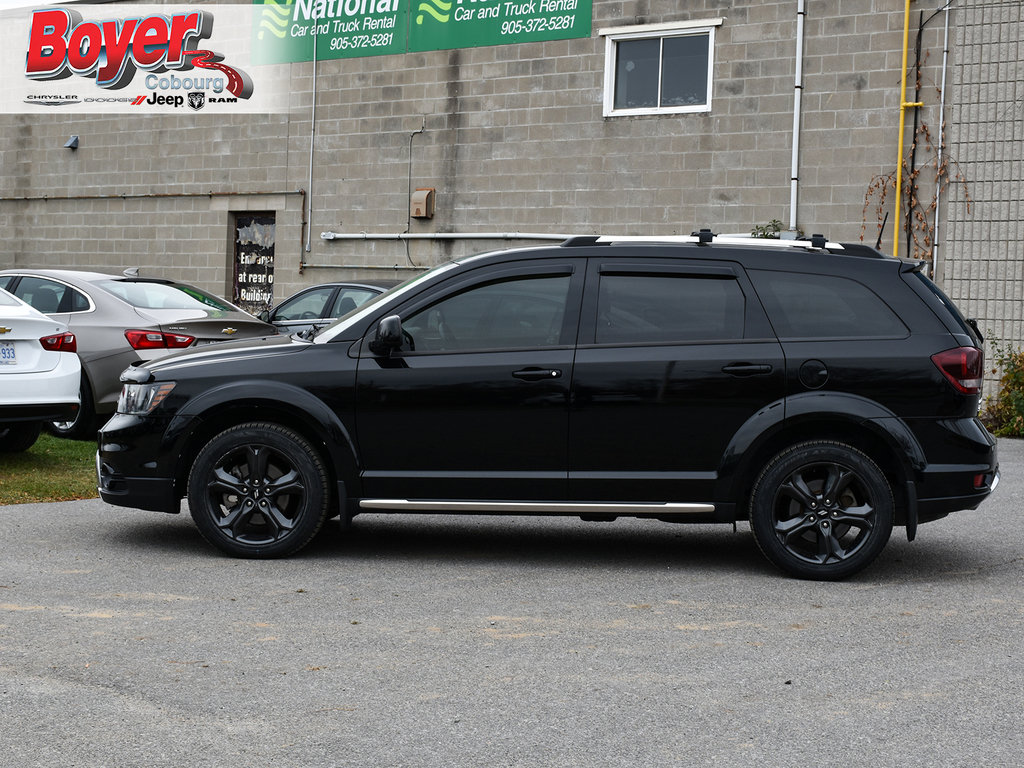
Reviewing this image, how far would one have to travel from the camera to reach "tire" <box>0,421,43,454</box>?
11.1 m

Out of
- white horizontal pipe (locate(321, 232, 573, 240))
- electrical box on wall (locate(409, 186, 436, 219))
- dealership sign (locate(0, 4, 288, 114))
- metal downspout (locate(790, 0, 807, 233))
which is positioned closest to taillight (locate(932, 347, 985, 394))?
metal downspout (locate(790, 0, 807, 233))

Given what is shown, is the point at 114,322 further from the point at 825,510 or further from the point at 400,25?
the point at 400,25

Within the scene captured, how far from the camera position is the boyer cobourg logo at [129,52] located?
904 inches

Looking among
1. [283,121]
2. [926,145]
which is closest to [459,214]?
[283,121]

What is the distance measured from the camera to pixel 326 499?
707 centimetres

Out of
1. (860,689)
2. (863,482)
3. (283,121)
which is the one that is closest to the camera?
(860,689)

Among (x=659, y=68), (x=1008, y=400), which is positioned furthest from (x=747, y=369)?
(x=659, y=68)

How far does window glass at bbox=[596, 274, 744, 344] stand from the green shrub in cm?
949

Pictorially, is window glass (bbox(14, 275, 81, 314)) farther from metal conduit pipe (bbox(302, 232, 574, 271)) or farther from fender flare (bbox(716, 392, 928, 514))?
metal conduit pipe (bbox(302, 232, 574, 271))

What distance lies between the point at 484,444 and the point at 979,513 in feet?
13.7

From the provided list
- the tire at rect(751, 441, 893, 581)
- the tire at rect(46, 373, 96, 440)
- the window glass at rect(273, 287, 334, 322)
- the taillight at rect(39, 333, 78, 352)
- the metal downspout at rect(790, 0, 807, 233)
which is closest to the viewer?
the tire at rect(751, 441, 893, 581)

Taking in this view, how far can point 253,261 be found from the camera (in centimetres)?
2280

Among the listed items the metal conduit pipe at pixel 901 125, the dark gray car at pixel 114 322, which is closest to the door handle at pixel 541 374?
the dark gray car at pixel 114 322

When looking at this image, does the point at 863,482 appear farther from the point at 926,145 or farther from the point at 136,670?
the point at 926,145
